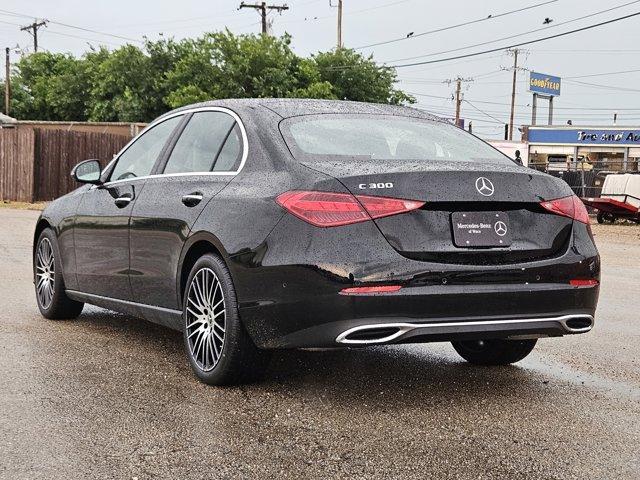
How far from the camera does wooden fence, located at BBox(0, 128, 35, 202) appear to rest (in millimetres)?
29797

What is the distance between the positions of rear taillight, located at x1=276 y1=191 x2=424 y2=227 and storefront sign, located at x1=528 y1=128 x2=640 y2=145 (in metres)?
69.3

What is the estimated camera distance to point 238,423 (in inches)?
180

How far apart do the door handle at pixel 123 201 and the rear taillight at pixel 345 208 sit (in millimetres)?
2030

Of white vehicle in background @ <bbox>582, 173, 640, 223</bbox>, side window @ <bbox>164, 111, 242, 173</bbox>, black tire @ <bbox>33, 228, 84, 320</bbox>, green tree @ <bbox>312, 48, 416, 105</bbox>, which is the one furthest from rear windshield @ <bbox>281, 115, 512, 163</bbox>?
green tree @ <bbox>312, 48, 416, 105</bbox>

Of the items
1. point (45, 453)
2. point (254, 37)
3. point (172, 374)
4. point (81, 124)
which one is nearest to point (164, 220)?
point (172, 374)

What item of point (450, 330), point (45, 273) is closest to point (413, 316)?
point (450, 330)

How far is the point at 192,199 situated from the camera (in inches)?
220

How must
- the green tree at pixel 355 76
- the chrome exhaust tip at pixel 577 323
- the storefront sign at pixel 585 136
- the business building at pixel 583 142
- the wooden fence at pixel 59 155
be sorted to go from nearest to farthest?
the chrome exhaust tip at pixel 577 323, the wooden fence at pixel 59 155, the green tree at pixel 355 76, the business building at pixel 583 142, the storefront sign at pixel 585 136

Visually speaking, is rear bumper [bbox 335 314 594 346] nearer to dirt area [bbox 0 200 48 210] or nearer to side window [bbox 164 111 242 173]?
side window [bbox 164 111 242 173]

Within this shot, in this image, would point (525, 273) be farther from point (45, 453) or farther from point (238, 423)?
point (45, 453)

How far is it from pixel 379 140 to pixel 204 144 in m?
1.15

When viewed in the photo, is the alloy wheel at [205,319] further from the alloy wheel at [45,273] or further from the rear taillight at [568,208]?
the alloy wheel at [45,273]

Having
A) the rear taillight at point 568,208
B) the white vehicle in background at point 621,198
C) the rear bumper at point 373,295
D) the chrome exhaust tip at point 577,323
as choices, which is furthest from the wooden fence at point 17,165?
the chrome exhaust tip at point 577,323

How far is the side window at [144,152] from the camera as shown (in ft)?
21.3
